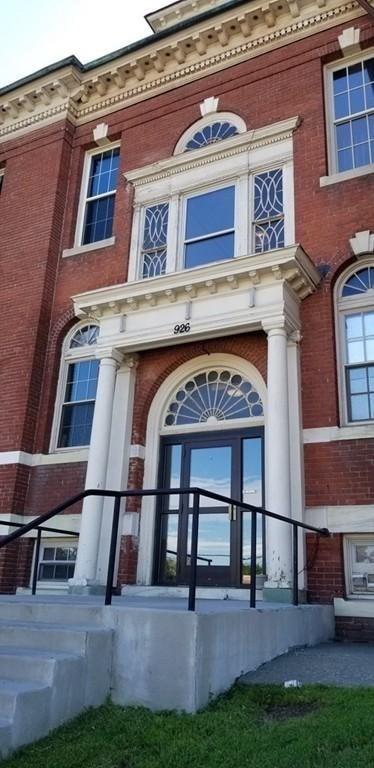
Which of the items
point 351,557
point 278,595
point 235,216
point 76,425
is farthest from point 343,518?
point 235,216

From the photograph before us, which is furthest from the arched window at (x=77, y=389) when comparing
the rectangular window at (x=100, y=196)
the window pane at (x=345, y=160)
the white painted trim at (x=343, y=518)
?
the window pane at (x=345, y=160)

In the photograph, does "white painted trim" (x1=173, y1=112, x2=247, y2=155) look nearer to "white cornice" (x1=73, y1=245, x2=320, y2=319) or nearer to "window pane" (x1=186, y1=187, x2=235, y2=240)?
"window pane" (x1=186, y1=187, x2=235, y2=240)

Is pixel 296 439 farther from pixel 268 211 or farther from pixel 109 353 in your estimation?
pixel 268 211

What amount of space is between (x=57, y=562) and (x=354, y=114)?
887 centimetres

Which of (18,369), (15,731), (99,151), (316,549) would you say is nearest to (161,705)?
(15,731)

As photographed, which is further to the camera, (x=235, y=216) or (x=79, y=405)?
(x=79, y=405)

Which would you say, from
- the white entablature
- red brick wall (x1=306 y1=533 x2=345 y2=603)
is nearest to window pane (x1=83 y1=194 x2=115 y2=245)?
the white entablature

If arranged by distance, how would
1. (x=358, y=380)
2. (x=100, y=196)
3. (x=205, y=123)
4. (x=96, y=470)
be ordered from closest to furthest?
1. (x=358, y=380)
2. (x=96, y=470)
3. (x=205, y=123)
4. (x=100, y=196)

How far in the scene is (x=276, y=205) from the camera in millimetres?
10672

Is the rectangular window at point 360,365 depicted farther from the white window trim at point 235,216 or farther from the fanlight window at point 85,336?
the fanlight window at point 85,336

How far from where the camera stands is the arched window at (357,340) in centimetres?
895

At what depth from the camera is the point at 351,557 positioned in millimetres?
8312

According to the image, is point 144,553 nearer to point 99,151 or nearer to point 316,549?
point 316,549

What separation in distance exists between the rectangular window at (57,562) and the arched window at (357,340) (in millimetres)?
4921
